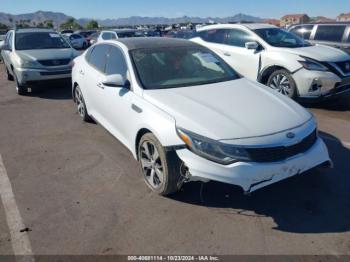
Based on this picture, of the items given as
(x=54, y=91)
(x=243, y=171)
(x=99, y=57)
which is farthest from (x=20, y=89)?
(x=243, y=171)

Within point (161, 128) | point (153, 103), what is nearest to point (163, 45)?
point (153, 103)

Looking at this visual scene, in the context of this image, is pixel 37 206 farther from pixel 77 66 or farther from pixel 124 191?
pixel 77 66

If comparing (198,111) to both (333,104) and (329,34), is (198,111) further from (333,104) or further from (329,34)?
(329,34)

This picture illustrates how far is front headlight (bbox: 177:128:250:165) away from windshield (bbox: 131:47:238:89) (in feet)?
3.49

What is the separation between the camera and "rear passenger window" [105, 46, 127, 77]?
4.34 meters

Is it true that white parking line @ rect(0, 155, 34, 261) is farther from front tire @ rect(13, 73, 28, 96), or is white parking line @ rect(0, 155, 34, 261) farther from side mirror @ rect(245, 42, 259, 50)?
side mirror @ rect(245, 42, 259, 50)

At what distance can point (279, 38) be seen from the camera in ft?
25.1

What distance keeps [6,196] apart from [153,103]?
6.38ft

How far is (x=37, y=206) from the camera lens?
356 centimetres

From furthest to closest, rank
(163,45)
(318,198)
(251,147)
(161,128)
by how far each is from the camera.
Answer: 1. (163,45)
2. (318,198)
3. (161,128)
4. (251,147)

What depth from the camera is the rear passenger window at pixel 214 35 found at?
8.26 metres

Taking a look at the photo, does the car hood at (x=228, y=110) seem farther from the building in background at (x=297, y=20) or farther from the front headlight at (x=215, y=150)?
the building in background at (x=297, y=20)

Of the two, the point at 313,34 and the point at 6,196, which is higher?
the point at 313,34

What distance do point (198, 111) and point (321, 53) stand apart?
4580 millimetres
